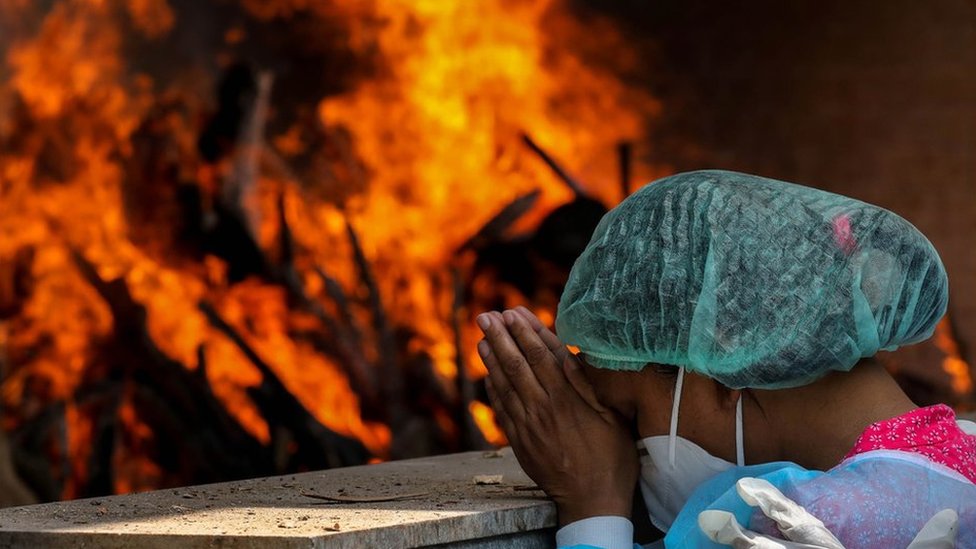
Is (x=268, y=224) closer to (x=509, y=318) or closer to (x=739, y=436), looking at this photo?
(x=509, y=318)

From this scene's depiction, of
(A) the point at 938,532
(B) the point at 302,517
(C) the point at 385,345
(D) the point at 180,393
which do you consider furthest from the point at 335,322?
(A) the point at 938,532

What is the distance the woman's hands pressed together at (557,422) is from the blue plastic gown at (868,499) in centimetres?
16

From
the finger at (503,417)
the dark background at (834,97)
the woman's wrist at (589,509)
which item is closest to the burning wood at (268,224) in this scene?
the dark background at (834,97)

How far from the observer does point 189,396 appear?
12.0 feet

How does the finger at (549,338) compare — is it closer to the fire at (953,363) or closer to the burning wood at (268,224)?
the burning wood at (268,224)

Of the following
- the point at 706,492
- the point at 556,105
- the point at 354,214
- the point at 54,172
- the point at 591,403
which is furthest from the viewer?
the point at 556,105

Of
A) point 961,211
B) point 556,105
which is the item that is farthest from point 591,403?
point 961,211

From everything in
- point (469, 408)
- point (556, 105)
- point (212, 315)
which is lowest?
point (469, 408)

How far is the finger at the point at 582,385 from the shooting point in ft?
6.16

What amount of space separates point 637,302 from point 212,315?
210 centimetres

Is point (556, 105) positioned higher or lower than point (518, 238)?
higher

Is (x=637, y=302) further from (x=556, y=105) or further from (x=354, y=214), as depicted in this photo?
(x=556, y=105)

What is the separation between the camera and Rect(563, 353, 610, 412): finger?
6.16ft

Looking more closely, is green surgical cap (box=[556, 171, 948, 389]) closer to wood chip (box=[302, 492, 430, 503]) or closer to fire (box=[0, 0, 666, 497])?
wood chip (box=[302, 492, 430, 503])
